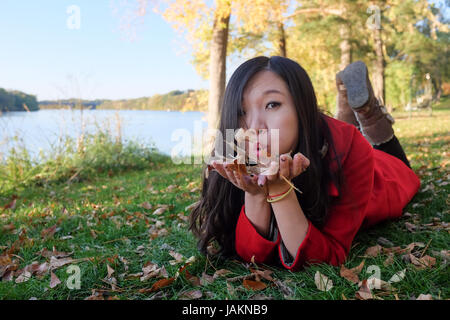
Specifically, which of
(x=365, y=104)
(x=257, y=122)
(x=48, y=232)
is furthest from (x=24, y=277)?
(x=365, y=104)

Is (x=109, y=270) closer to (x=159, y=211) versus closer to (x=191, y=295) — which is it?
(x=191, y=295)

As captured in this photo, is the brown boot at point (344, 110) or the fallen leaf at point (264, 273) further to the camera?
the brown boot at point (344, 110)

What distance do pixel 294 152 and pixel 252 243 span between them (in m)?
0.54

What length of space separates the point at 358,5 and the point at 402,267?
13.1 m

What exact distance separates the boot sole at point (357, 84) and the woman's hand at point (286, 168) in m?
2.00

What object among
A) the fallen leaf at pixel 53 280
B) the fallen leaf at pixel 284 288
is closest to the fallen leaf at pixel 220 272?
the fallen leaf at pixel 284 288

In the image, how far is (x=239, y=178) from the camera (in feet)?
4.75

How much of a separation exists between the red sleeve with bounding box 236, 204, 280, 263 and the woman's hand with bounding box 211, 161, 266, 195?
0.26 metres

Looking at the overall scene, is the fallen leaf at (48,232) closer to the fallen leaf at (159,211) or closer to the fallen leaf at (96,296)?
the fallen leaf at (159,211)

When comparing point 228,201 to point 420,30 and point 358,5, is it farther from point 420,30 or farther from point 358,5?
point 420,30

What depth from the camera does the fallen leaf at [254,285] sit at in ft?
5.38

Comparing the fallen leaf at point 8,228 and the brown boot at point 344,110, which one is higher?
the brown boot at point 344,110

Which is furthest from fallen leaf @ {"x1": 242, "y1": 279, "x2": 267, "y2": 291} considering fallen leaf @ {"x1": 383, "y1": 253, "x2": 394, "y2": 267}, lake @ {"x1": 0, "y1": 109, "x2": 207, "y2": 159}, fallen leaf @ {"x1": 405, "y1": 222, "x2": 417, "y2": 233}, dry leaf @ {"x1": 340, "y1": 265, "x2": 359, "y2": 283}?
lake @ {"x1": 0, "y1": 109, "x2": 207, "y2": 159}

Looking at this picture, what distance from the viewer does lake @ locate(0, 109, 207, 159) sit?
607 cm
